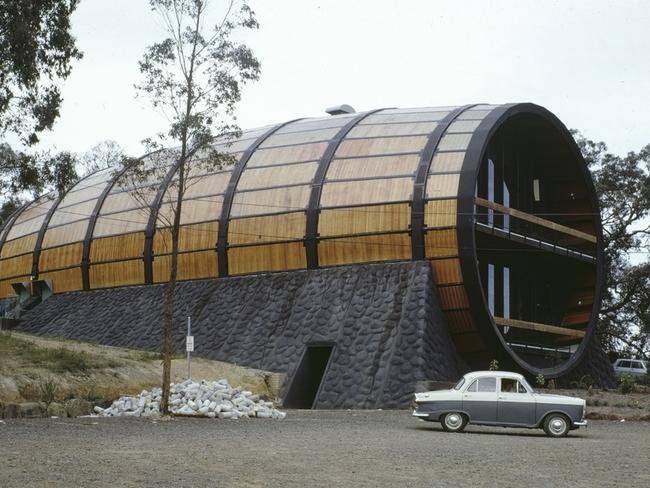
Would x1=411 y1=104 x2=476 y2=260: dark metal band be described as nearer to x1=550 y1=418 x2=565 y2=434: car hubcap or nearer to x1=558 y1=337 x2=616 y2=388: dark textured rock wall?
x1=558 y1=337 x2=616 y2=388: dark textured rock wall

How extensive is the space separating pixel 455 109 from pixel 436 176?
509 centimetres

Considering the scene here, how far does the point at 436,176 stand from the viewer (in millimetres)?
28250

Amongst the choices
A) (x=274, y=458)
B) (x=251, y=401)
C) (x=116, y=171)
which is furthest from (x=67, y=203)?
(x=274, y=458)

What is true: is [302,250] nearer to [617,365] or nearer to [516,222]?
[516,222]

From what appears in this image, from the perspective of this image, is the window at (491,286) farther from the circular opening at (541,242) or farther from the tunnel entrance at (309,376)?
the tunnel entrance at (309,376)

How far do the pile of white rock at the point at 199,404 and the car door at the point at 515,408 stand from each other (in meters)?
5.73

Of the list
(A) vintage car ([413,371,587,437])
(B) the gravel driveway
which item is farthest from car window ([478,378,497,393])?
(B) the gravel driveway

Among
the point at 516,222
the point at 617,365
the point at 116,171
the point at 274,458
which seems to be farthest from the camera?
the point at 617,365

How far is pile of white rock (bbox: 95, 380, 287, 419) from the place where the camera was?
2162 cm

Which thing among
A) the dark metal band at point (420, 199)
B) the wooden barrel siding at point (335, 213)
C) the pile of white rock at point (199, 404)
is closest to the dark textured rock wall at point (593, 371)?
the wooden barrel siding at point (335, 213)

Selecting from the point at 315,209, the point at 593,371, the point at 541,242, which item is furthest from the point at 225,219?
the point at 593,371

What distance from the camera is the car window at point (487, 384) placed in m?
18.8

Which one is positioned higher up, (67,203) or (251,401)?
(67,203)

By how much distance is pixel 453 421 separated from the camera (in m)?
18.6
